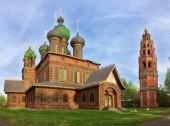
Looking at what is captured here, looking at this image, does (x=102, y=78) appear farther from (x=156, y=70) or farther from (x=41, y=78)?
(x=156, y=70)

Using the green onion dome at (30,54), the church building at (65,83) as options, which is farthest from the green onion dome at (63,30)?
the green onion dome at (30,54)

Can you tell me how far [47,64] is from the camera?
132 feet

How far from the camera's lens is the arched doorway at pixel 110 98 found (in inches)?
1368

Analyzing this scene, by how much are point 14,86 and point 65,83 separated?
14.8m

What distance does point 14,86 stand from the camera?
165ft

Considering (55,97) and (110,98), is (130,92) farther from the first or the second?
(55,97)

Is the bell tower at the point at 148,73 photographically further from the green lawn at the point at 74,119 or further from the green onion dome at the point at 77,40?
the green lawn at the point at 74,119

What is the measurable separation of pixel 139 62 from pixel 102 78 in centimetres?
3322

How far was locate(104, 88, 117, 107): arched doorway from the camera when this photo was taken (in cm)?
3475


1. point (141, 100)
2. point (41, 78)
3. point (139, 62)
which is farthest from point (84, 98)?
point (139, 62)

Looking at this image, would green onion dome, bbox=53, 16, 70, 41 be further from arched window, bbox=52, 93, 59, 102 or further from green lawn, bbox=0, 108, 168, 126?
green lawn, bbox=0, 108, 168, 126

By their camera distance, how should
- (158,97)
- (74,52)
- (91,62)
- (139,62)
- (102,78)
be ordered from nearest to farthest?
1. (102,78)
2. (91,62)
3. (74,52)
4. (158,97)
5. (139,62)

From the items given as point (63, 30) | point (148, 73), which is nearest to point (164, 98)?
point (148, 73)

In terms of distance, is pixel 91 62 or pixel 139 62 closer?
pixel 91 62
